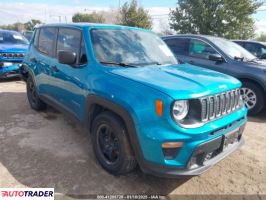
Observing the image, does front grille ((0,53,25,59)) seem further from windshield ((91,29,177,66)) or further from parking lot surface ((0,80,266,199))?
windshield ((91,29,177,66))

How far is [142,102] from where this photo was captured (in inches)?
102

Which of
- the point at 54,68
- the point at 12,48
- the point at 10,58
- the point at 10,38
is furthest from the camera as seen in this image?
the point at 10,38

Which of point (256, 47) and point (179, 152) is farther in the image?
point (256, 47)

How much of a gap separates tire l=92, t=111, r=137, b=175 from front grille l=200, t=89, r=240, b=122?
0.89 m

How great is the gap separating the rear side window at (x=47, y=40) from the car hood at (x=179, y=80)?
6.50ft

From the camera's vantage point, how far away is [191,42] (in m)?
6.55

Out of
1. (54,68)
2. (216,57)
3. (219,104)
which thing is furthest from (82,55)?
(216,57)

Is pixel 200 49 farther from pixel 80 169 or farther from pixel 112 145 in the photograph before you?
pixel 80 169

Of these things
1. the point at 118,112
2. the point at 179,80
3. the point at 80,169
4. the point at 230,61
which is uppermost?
the point at 230,61

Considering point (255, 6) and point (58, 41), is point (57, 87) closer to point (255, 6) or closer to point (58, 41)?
point (58, 41)

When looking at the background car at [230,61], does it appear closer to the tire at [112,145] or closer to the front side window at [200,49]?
the front side window at [200,49]

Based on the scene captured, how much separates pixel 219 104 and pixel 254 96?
322 centimetres

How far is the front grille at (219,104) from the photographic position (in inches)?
105

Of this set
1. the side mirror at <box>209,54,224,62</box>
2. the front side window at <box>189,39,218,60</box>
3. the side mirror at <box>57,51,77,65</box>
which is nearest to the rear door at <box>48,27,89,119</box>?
the side mirror at <box>57,51,77,65</box>
